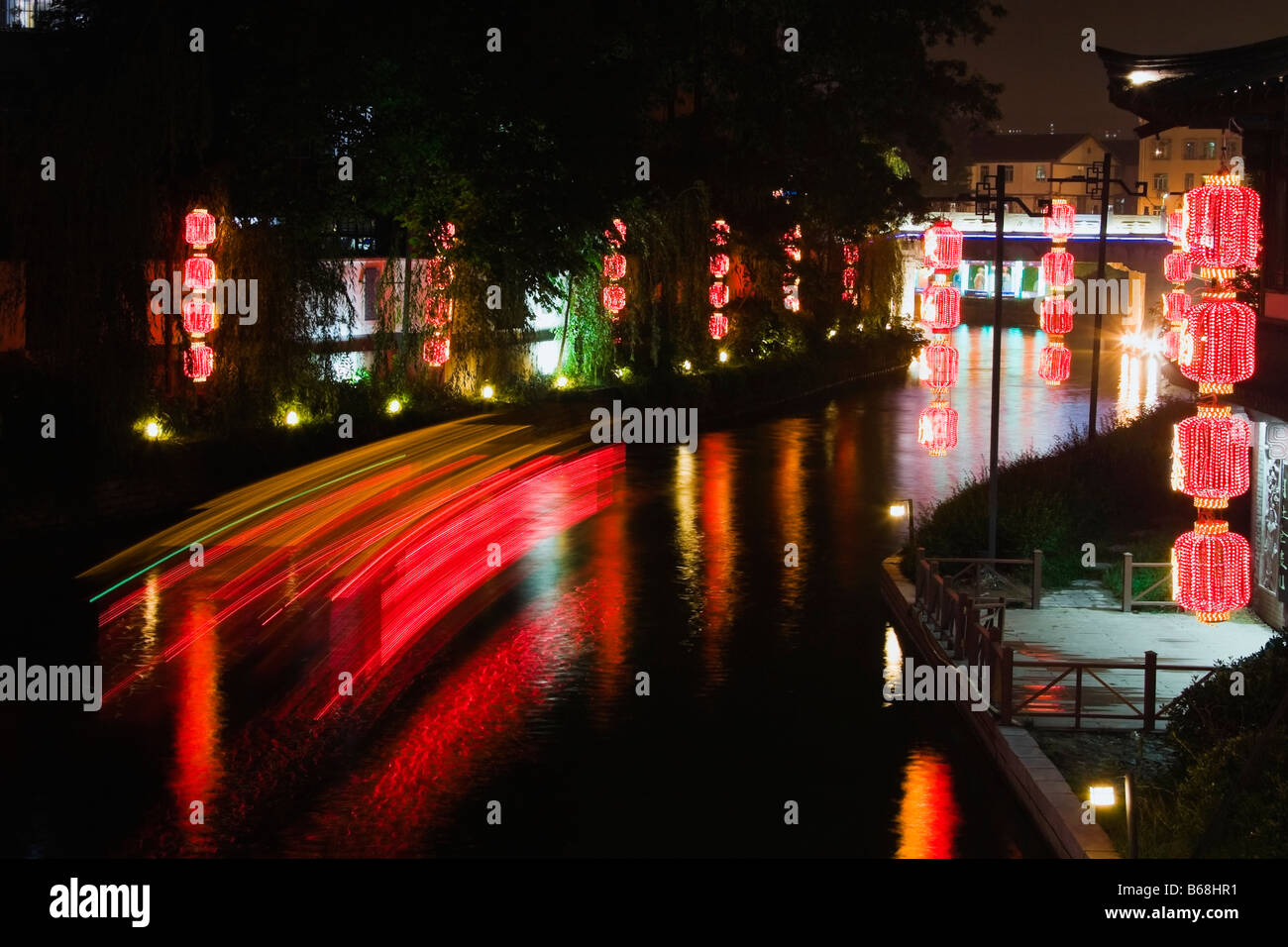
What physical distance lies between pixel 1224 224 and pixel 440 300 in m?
22.0

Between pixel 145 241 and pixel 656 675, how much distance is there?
43.1ft

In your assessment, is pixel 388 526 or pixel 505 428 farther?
pixel 505 428

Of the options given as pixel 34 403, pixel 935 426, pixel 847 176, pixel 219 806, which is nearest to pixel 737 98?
pixel 847 176

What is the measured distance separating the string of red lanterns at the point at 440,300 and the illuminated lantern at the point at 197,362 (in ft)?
24.4

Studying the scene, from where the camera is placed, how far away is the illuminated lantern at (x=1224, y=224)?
13195 millimetres

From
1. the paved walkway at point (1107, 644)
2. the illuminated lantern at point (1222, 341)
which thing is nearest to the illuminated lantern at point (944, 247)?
the paved walkway at point (1107, 644)

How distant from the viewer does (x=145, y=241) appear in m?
24.2

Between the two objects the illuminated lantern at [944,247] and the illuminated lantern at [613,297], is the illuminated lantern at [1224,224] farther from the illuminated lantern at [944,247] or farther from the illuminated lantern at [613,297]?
the illuminated lantern at [613,297]

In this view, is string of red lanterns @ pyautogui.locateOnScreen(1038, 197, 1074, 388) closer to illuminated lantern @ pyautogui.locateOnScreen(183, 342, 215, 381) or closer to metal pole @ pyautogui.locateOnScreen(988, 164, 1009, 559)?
metal pole @ pyautogui.locateOnScreen(988, 164, 1009, 559)

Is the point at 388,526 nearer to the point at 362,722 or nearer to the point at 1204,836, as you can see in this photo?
the point at 362,722

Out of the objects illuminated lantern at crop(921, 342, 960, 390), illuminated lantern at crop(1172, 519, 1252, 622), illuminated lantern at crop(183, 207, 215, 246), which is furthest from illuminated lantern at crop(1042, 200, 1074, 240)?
illuminated lantern at crop(1172, 519, 1252, 622)

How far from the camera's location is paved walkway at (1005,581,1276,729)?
13.6 m

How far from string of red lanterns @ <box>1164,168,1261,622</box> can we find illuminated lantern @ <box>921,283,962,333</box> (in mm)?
12377

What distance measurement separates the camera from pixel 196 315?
25219mm
